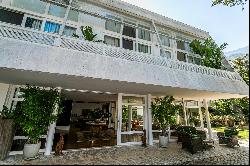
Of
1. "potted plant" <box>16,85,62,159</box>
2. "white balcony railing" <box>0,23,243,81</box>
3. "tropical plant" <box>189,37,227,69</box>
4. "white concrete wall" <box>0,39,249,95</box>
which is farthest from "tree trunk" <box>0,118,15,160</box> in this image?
"tropical plant" <box>189,37,227,69</box>

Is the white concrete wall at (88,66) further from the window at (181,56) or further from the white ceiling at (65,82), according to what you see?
the window at (181,56)

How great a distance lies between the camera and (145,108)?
11406mm

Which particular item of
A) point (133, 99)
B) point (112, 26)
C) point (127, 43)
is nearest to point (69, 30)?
point (112, 26)

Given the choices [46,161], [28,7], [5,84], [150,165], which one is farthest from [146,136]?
[28,7]

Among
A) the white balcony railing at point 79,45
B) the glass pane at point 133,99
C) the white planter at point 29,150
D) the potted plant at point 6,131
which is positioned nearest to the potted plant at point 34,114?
the white planter at point 29,150

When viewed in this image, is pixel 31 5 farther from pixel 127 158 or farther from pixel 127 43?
pixel 127 158

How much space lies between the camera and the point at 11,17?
30.3ft

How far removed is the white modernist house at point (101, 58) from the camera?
242 inches

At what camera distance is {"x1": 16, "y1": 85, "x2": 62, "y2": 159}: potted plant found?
274 inches

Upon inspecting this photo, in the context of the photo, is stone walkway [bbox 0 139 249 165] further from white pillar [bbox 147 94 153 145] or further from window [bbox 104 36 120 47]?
window [bbox 104 36 120 47]

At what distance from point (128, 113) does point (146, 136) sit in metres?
2.24

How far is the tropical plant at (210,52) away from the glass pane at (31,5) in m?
9.07

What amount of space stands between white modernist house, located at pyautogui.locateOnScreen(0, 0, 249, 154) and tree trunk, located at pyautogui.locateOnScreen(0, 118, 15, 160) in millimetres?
1392

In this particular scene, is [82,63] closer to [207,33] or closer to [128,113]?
[128,113]
